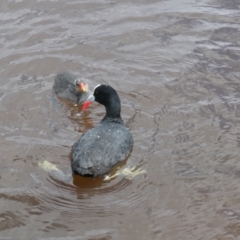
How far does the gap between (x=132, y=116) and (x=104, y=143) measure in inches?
50.8

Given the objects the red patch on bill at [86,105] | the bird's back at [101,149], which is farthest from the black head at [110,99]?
the red patch on bill at [86,105]

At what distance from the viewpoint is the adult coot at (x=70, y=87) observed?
888 cm

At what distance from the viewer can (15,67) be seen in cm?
955

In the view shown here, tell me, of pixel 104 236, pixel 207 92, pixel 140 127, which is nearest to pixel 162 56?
pixel 207 92

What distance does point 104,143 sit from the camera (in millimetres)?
7152

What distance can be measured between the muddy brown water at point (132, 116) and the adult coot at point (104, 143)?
0.65 feet

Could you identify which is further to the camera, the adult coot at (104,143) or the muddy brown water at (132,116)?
the adult coot at (104,143)

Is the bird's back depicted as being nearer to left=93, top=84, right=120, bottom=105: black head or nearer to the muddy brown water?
the muddy brown water

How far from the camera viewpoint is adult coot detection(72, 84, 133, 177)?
6852 mm

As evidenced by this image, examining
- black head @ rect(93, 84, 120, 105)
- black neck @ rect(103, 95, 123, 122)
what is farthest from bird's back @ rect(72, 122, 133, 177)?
black head @ rect(93, 84, 120, 105)

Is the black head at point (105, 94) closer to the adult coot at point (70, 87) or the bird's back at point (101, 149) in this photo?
the bird's back at point (101, 149)

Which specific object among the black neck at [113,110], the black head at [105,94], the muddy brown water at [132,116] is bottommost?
the muddy brown water at [132,116]

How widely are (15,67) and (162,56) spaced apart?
8.27 feet

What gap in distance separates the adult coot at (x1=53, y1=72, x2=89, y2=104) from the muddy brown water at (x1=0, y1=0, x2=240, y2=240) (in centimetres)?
17
